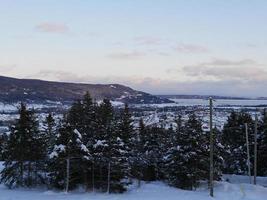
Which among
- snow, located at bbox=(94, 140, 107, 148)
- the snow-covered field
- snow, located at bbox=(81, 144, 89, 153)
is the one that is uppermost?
snow, located at bbox=(94, 140, 107, 148)

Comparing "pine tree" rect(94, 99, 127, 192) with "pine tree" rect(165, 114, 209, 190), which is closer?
"pine tree" rect(94, 99, 127, 192)

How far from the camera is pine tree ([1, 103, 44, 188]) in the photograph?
37.5m

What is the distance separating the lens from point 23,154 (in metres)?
37.5

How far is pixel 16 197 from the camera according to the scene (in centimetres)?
3131

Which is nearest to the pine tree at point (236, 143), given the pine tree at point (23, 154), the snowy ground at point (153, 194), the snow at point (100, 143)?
the snowy ground at point (153, 194)

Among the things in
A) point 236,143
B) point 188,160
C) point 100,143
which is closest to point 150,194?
point 100,143

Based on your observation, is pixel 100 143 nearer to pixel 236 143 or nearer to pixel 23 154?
pixel 23 154

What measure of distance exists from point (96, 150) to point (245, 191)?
12.6 meters

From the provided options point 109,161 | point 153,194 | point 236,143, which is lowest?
point 153,194

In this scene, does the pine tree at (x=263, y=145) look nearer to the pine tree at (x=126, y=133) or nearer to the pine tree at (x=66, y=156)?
the pine tree at (x=126, y=133)

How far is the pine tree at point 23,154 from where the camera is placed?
3747cm

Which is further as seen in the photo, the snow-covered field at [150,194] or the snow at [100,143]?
the snow at [100,143]

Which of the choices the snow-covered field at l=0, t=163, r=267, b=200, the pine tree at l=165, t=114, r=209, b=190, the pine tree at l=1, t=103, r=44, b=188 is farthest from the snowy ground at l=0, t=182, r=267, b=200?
the pine tree at l=165, t=114, r=209, b=190

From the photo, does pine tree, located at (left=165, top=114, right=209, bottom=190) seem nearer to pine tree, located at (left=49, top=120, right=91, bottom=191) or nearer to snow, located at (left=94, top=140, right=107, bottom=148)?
snow, located at (left=94, top=140, right=107, bottom=148)
